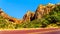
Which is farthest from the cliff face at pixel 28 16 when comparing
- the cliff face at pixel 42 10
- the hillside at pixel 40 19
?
the cliff face at pixel 42 10

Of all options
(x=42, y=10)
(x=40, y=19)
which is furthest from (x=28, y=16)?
(x=40, y=19)

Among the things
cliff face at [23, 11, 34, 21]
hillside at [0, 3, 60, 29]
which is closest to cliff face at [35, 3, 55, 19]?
hillside at [0, 3, 60, 29]

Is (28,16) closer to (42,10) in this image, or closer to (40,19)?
(42,10)

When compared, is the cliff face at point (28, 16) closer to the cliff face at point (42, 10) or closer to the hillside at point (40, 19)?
the hillside at point (40, 19)

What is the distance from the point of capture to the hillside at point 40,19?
45.0 m

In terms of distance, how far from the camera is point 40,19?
54.3 meters

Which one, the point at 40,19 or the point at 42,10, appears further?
the point at 42,10

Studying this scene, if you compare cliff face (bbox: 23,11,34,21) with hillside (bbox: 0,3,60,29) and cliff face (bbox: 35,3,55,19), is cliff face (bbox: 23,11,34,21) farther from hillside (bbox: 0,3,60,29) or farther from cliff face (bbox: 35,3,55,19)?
cliff face (bbox: 35,3,55,19)

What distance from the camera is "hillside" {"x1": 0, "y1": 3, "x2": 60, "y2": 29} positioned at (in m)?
45.0

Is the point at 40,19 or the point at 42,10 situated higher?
the point at 42,10

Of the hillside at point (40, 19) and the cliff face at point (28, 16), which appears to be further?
the cliff face at point (28, 16)

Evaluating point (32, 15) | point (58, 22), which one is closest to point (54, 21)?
point (58, 22)

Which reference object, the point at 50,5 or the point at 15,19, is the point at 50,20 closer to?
the point at 50,5

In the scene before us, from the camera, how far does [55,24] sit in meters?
45.2
